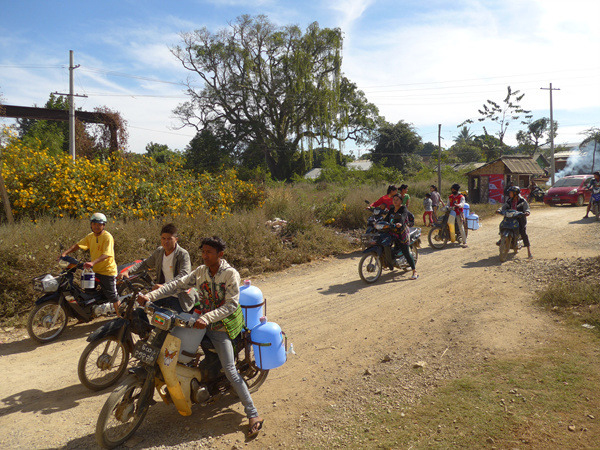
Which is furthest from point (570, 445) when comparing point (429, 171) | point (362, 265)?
point (429, 171)

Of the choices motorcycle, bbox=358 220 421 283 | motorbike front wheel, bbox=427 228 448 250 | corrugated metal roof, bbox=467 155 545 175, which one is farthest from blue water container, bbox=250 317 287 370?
corrugated metal roof, bbox=467 155 545 175

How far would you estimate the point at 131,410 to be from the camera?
368 centimetres

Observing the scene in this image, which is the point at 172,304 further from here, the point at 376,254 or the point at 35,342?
the point at 376,254

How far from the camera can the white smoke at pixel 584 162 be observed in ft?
163

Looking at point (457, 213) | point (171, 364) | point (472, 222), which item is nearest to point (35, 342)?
point (171, 364)

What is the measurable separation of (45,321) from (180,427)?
3.41 m

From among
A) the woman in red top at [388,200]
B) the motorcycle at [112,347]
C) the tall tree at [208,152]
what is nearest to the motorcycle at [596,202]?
the woman in red top at [388,200]

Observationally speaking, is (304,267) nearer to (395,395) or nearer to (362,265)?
(362,265)

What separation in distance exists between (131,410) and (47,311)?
3.35 m

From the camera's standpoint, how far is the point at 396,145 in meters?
43.5

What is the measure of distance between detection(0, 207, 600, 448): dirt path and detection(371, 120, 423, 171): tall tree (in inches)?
1350

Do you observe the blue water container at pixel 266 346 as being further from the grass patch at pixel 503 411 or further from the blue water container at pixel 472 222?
the blue water container at pixel 472 222

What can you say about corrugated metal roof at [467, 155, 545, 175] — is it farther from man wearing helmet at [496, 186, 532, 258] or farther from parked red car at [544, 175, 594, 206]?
man wearing helmet at [496, 186, 532, 258]

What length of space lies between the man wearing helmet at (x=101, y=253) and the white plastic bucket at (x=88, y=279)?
0.10m
